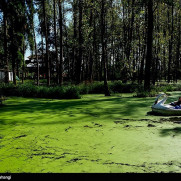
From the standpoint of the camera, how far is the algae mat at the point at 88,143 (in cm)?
315

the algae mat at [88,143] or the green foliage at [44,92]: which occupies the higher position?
the green foliage at [44,92]

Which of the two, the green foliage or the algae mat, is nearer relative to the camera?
the algae mat

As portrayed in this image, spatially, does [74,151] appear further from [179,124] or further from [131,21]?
[131,21]

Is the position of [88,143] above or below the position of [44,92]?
below

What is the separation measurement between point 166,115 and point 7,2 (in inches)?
226

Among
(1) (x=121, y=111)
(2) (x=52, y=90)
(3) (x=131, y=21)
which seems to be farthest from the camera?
(3) (x=131, y=21)

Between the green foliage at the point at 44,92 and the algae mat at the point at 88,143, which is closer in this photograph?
the algae mat at the point at 88,143

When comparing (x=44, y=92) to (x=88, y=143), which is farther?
(x=44, y=92)

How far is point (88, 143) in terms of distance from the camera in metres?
4.20

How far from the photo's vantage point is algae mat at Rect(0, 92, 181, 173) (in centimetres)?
315

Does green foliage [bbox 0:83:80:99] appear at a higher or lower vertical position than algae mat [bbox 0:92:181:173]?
higher
